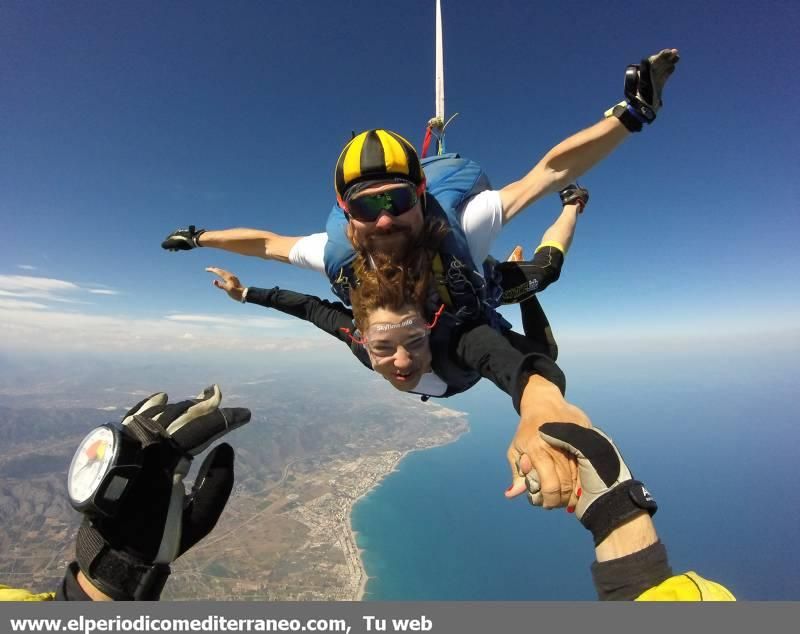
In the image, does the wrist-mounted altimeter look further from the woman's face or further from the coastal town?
the coastal town

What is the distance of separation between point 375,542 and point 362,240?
129 feet

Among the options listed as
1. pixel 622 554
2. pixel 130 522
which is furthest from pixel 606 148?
pixel 130 522

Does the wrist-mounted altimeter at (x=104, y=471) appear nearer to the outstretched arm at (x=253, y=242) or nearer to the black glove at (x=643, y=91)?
the outstretched arm at (x=253, y=242)

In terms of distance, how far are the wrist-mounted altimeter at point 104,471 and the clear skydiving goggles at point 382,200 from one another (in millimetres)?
1409

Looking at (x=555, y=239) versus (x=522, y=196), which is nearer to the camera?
(x=522, y=196)

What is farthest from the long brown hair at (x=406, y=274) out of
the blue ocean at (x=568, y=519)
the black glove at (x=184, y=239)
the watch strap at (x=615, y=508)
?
the blue ocean at (x=568, y=519)

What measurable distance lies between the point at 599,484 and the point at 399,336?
3.69 ft

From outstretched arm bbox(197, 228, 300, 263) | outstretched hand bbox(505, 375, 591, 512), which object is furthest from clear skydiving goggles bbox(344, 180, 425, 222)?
outstretched hand bbox(505, 375, 591, 512)

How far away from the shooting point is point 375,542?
33.5 meters

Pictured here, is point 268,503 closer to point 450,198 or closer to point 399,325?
point 399,325

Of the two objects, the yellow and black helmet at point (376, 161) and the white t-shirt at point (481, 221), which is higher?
the yellow and black helmet at point (376, 161)

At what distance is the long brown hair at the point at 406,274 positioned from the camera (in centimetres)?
174

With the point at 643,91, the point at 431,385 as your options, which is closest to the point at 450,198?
the point at 643,91

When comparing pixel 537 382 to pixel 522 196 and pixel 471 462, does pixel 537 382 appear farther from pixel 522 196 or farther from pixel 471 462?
pixel 471 462
